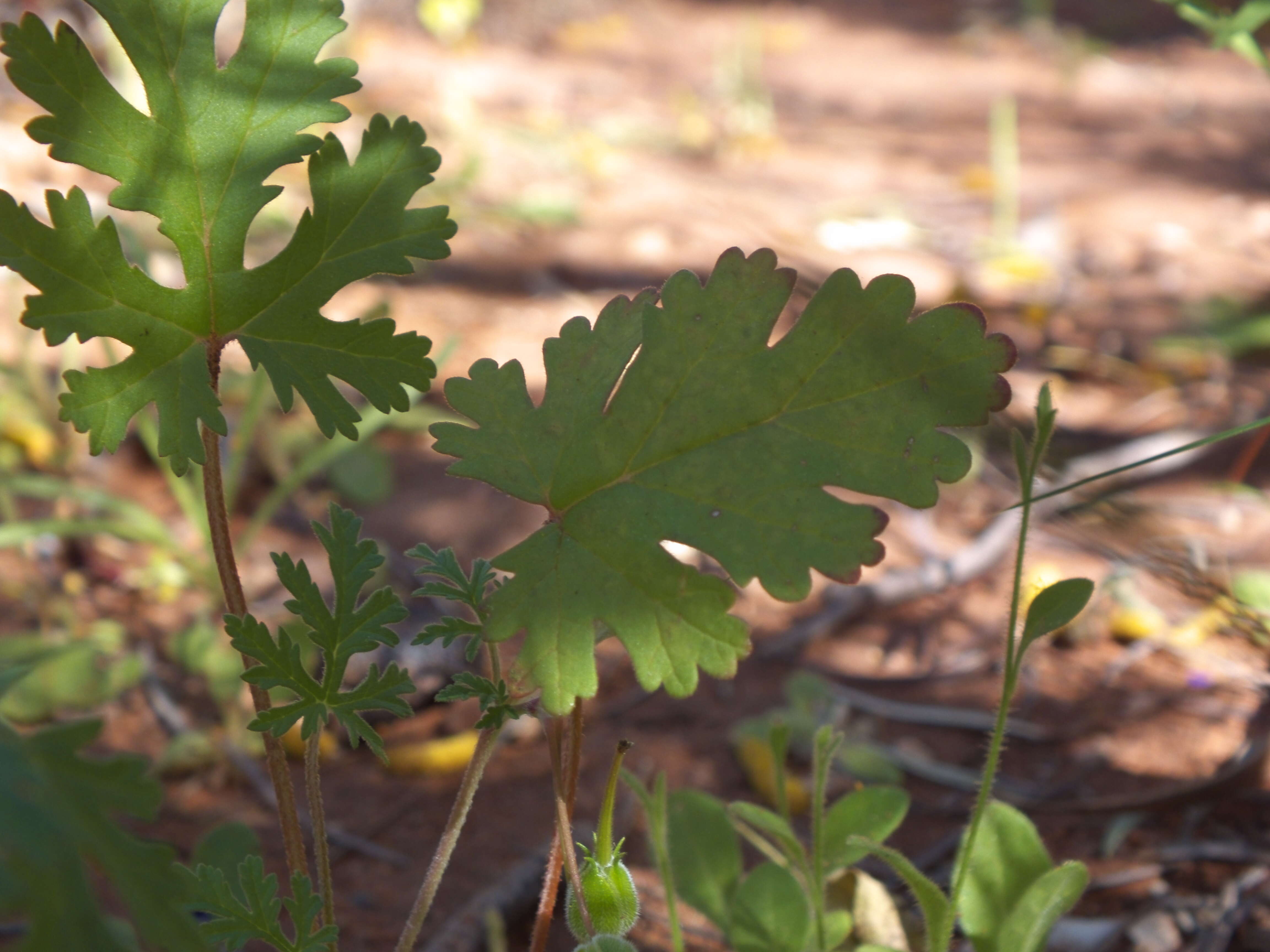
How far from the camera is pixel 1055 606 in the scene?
845 millimetres

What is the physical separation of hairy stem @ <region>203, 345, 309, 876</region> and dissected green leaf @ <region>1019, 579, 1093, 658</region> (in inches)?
23.3

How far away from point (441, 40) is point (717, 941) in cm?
704

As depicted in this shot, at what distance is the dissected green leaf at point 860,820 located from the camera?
3.82 ft

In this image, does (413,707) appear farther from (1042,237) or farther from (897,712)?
(1042,237)

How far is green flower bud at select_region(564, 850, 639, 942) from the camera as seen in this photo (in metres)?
0.85

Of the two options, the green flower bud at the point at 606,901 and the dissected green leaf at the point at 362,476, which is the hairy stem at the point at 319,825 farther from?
the dissected green leaf at the point at 362,476

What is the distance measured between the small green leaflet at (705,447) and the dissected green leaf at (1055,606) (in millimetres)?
136

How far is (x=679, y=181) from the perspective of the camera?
5105mm

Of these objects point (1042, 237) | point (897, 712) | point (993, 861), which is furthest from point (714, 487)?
point (1042, 237)

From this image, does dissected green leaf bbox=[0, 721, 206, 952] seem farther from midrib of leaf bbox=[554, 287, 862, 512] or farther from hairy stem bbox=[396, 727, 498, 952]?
midrib of leaf bbox=[554, 287, 862, 512]

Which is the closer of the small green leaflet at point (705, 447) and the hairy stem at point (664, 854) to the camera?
the small green leaflet at point (705, 447)

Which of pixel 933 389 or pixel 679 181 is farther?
pixel 679 181

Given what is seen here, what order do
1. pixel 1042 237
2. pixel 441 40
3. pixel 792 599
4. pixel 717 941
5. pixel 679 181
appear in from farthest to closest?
pixel 441 40 < pixel 679 181 < pixel 1042 237 < pixel 717 941 < pixel 792 599

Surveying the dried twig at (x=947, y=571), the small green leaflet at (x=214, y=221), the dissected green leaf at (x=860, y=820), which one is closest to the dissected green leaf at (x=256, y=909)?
the small green leaflet at (x=214, y=221)
